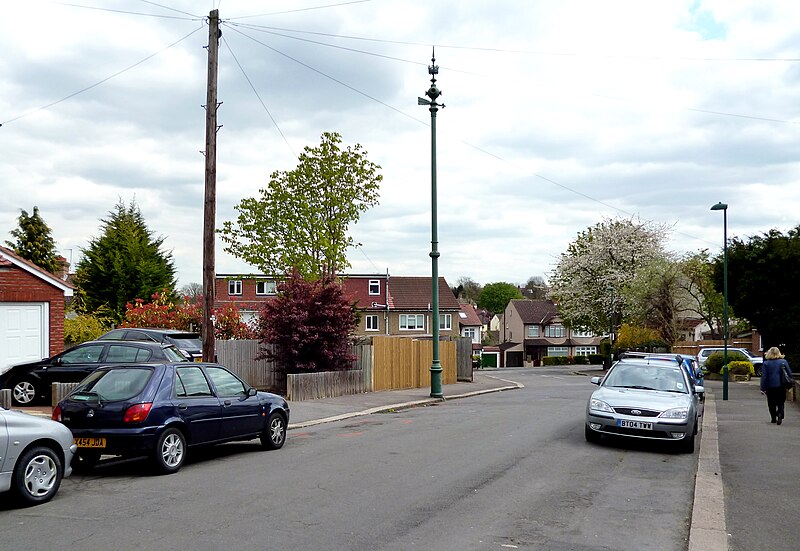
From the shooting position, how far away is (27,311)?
20.5 metres

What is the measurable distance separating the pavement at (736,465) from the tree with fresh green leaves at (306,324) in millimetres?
1438

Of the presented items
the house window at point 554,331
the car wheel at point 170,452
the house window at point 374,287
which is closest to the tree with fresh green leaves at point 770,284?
the car wheel at point 170,452

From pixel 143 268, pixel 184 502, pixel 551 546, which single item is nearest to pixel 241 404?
pixel 184 502

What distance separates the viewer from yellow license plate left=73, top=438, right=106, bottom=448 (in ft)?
33.1

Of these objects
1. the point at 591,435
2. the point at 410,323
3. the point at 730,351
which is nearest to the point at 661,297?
the point at 730,351

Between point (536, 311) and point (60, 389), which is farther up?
point (536, 311)

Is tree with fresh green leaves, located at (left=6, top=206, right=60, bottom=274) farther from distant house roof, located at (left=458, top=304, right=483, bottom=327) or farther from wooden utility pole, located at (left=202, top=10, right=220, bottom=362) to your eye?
distant house roof, located at (left=458, top=304, right=483, bottom=327)

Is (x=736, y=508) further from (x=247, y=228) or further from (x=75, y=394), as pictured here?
(x=247, y=228)

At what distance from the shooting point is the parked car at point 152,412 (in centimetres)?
1012

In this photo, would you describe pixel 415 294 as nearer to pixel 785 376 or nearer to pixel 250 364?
pixel 250 364

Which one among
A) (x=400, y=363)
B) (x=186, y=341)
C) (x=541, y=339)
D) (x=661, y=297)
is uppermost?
(x=661, y=297)

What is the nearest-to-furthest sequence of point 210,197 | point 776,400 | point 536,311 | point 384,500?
point 384,500 < point 210,197 < point 776,400 < point 536,311

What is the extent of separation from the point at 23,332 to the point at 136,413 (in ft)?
39.4

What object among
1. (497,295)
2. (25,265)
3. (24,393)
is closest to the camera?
(24,393)
